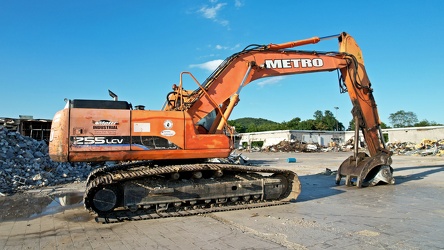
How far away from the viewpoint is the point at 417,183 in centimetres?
1124

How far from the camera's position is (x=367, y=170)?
10289mm

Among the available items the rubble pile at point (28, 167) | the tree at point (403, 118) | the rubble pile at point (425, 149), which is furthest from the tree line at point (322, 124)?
the rubble pile at point (28, 167)

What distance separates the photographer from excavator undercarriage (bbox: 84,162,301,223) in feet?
21.1

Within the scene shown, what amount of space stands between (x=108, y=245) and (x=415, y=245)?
167 inches

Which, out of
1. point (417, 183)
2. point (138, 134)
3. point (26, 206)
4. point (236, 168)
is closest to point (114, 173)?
point (138, 134)

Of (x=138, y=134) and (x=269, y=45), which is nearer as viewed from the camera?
(x=138, y=134)

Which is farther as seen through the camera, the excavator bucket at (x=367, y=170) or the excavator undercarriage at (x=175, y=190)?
the excavator bucket at (x=367, y=170)

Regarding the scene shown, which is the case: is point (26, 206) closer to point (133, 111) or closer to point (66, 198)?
point (66, 198)

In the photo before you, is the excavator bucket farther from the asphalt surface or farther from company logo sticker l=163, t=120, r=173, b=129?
company logo sticker l=163, t=120, r=173, b=129

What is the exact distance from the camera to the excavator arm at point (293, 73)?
7695 millimetres

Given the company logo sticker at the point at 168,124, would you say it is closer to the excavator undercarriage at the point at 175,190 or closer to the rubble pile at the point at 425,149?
the excavator undercarriage at the point at 175,190

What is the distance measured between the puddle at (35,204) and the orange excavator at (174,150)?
176cm

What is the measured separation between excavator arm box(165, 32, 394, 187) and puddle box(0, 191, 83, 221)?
11.6 ft

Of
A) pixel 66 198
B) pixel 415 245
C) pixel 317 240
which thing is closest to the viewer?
pixel 415 245
